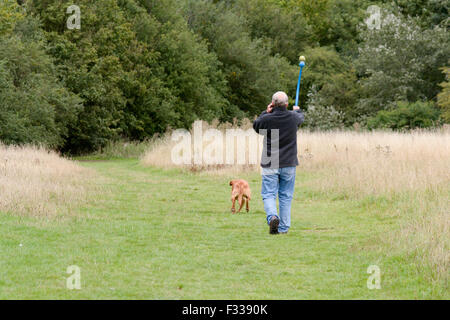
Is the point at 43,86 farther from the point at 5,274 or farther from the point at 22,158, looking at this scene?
the point at 5,274

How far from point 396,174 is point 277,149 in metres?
5.39

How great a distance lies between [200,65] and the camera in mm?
Result: 42250

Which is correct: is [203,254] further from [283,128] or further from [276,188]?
[283,128]

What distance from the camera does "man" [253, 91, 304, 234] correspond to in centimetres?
1006

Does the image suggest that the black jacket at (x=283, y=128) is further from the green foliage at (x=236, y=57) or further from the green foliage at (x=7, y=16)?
the green foliage at (x=236, y=57)

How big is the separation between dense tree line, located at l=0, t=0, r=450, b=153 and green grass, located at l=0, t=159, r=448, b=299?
1672 centimetres

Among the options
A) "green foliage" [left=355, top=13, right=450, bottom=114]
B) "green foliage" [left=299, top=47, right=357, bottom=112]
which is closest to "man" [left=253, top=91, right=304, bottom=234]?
"green foliage" [left=355, top=13, right=450, bottom=114]

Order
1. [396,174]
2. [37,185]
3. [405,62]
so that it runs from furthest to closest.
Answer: [405,62], [396,174], [37,185]

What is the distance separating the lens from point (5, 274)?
290 inches

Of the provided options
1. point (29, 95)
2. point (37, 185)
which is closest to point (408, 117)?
point (29, 95)

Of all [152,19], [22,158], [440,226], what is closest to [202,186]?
[22,158]

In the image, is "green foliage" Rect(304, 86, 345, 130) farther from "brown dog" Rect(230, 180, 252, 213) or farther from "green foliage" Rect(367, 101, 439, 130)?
"brown dog" Rect(230, 180, 252, 213)
